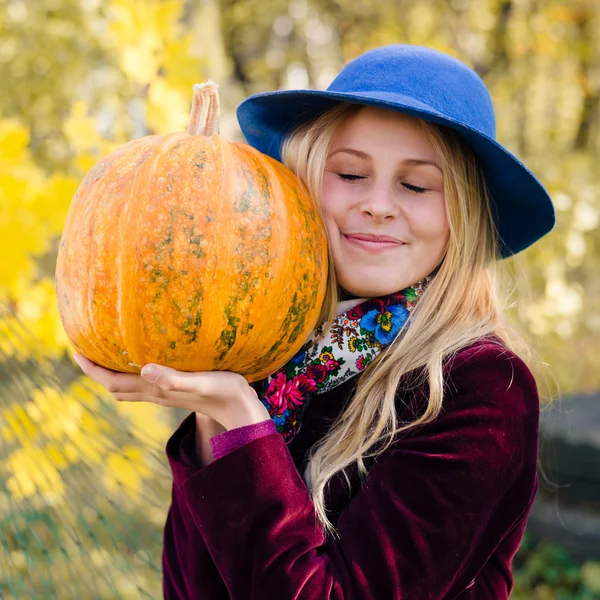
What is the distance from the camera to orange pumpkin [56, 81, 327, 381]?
116 centimetres

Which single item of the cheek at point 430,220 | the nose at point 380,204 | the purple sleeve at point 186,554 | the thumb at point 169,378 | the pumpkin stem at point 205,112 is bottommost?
the purple sleeve at point 186,554

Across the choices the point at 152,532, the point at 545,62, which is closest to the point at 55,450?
the point at 152,532

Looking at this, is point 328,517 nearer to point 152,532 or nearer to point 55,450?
point 55,450

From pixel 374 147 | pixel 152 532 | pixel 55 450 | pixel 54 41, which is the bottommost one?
pixel 152 532

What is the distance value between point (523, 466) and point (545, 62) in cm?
597

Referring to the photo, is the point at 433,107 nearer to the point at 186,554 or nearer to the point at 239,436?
the point at 239,436

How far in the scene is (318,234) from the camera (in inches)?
53.6

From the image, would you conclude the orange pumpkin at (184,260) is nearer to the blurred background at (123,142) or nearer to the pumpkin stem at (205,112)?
the pumpkin stem at (205,112)

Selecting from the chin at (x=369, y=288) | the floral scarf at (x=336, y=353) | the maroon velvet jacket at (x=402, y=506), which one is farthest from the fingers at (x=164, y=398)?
the chin at (x=369, y=288)

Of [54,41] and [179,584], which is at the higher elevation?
[54,41]

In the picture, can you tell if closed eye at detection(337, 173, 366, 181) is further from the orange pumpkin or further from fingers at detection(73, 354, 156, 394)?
fingers at detection(73, 354, 156, 394)

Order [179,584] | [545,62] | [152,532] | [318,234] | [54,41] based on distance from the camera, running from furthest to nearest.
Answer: [545,62]
[54,41]
[152,532]
[179,584]
[318,234]

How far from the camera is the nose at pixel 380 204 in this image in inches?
54.3

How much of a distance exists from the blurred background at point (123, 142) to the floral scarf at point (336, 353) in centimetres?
42
